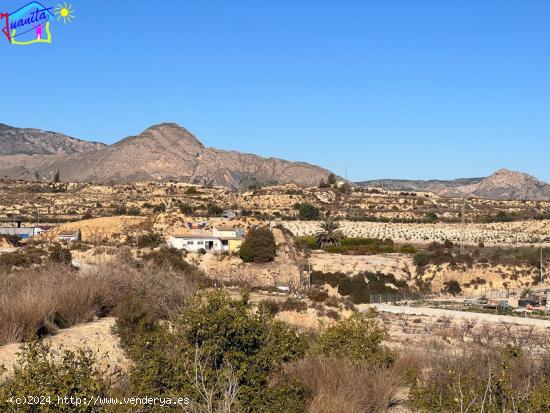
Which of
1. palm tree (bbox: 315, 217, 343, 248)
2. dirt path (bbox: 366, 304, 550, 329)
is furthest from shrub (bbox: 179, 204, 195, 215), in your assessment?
dirt path (bbox: 366, 304, 550, 329)

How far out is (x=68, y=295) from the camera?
1444 centimetres

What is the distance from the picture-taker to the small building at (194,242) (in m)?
50.3

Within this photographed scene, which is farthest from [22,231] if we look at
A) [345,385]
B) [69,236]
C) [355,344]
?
[345,385]

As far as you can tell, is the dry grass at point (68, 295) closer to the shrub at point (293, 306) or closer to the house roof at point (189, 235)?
the shrub at point (293, 306)

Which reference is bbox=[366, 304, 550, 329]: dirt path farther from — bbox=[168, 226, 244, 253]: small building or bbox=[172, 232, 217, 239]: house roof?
bbox=[172, 232, 217, 239]: house roof

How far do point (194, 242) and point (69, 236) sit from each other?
964 cm

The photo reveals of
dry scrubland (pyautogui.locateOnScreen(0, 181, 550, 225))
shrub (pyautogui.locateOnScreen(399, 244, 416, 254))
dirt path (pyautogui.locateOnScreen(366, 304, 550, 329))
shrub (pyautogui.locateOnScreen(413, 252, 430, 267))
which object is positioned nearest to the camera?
dirt path (pyautogui.locateOnScreen(366, 304, 550, 329))

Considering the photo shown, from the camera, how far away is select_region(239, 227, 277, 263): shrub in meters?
48.0

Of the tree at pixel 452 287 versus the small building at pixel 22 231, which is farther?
the small building at pixel 22 231

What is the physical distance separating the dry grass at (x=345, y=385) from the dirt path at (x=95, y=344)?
3264mm

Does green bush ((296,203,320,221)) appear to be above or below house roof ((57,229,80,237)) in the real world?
above

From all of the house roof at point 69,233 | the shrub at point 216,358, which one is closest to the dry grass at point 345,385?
the shrub at point 216,358

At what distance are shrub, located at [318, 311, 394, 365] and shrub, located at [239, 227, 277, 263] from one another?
105ft

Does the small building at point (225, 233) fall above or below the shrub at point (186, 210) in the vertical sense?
below
